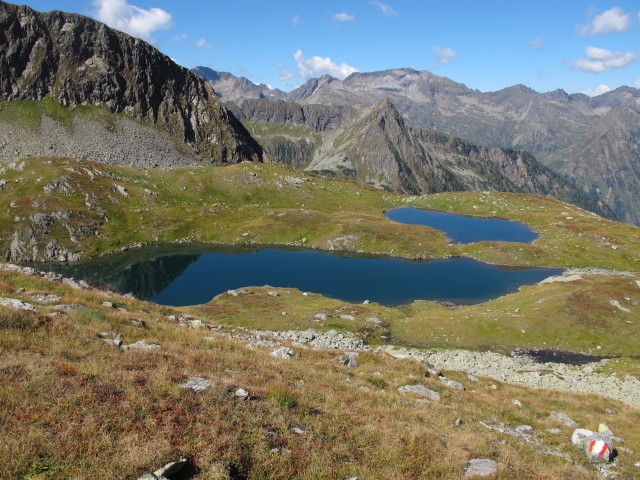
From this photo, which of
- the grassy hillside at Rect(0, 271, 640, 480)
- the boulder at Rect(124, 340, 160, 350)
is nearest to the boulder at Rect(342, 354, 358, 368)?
the grassy hillside at Rect(0, 271, 640, 480)

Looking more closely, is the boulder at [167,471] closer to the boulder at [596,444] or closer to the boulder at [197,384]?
the boulder at [197,384]

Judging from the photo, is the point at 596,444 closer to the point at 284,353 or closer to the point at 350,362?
the point at 350,362

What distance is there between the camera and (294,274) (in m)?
87.6

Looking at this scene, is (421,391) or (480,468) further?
(421,391)

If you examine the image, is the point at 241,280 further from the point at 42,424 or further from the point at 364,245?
the point at 42,424

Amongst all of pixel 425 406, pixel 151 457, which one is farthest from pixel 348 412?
pixel 151 457

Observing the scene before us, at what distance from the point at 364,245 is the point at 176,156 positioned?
136m

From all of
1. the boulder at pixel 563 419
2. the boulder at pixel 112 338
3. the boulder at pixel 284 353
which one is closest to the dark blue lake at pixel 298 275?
the boulder at pixel 284 353

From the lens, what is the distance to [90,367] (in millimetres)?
14977

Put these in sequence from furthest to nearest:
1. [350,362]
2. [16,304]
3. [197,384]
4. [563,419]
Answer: [350,362]
[563,419]
[16,304]
[197,384]

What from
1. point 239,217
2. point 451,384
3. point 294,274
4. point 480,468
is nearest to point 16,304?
point 480,468

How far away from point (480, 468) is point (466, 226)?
12199 centimetres

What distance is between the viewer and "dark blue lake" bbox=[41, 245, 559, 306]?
247 ft

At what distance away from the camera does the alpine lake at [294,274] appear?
7531 cm
